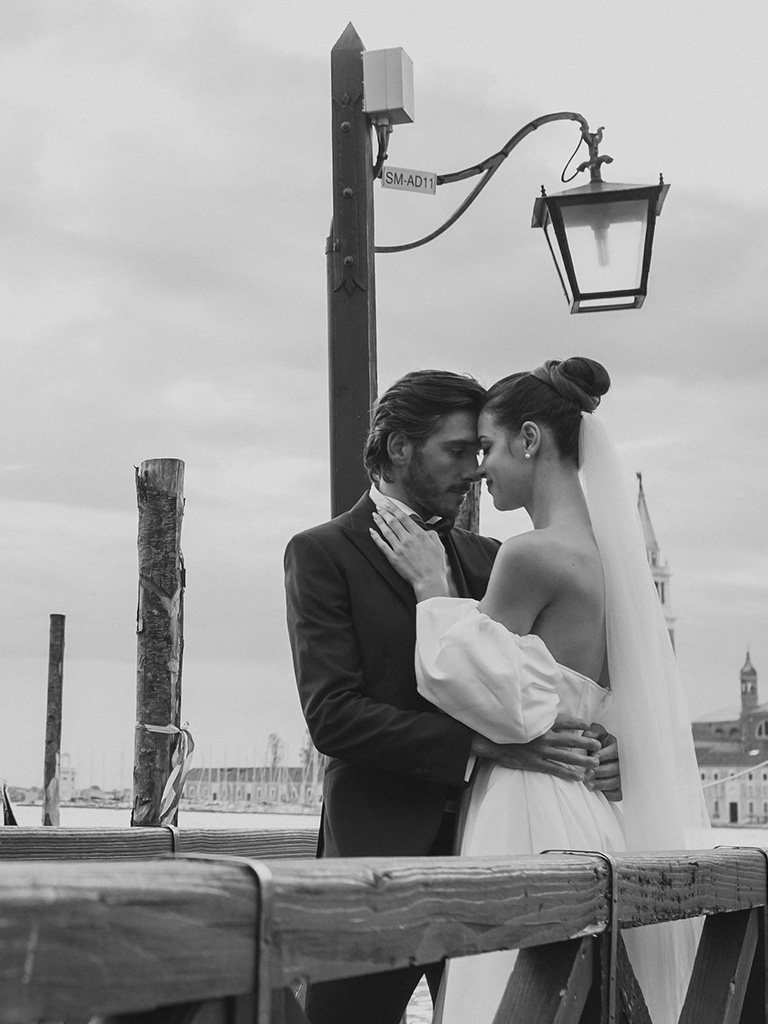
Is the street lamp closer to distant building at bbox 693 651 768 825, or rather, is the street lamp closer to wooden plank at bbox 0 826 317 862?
wooden plank at bbox 0 826 317 862

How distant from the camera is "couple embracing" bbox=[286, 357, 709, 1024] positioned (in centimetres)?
282

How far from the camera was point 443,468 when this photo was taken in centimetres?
327

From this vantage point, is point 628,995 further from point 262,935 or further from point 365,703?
point 262,935

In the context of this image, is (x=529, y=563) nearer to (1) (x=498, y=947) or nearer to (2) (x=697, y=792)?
(2) (x=697, y=792)

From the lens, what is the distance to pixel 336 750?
288 cm

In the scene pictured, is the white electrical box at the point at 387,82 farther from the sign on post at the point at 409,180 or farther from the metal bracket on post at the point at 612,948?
the metal bracket on post at the point at 612,948

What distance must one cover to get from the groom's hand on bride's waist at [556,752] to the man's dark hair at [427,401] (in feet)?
2.53

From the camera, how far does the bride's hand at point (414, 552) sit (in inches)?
121

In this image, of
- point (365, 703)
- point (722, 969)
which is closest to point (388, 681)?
point (365, 703)

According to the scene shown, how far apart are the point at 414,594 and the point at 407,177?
2058 mm

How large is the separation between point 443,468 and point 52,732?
15608mm

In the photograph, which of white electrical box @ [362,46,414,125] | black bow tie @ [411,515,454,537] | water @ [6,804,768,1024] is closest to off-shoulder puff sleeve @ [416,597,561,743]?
black bow tie @ [411,515,454,537]

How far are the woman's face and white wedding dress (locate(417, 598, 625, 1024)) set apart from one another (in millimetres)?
303

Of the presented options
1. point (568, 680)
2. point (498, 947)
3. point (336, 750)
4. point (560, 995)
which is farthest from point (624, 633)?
point (498, 947)
